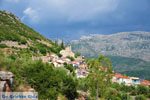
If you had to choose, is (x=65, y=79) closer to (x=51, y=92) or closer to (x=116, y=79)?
(x=51, y=92)

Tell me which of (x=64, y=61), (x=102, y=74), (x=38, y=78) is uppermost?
(x=64, y=61)

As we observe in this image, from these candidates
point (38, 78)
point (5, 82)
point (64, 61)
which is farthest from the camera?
point (64, 61)

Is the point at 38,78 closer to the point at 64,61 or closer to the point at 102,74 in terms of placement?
the point at 102,74

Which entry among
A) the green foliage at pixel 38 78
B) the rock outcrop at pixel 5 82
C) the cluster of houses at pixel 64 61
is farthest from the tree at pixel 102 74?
the cluster of houses at pixel 64 61

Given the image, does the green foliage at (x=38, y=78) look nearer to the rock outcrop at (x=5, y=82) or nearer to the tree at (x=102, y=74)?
the rock outcrop at (x=5, y=82)

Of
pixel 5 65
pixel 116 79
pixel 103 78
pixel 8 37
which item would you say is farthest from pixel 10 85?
pixel 116 79

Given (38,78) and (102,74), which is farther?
(102,74)

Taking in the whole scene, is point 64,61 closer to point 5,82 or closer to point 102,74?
point 102,74

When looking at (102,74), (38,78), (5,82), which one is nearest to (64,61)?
(102,74)

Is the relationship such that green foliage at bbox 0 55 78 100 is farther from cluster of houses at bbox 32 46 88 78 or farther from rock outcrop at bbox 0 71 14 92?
cluster of houses at bbox 32 46 88 78

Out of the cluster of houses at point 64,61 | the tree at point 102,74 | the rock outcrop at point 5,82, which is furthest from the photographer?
the cluster of houses at point 64,61

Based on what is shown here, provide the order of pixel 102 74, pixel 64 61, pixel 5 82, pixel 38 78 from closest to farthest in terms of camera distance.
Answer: pixel 5 82 → pixel 38 78 → pixel 102 74 → pixel 64 61

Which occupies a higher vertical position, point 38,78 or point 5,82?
point 5,82

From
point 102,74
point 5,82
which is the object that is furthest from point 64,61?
point 5,82
